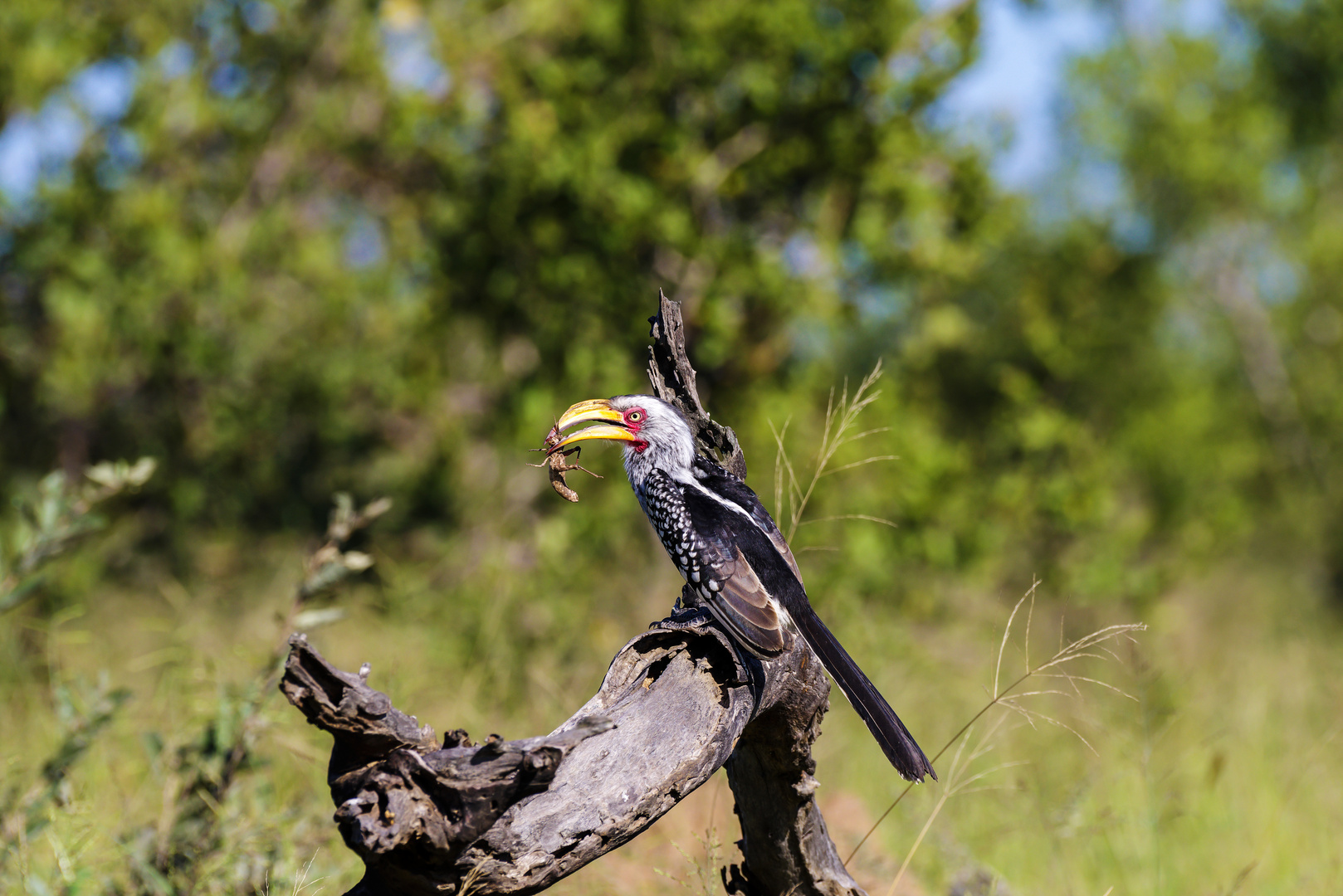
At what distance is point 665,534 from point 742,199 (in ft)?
13.3

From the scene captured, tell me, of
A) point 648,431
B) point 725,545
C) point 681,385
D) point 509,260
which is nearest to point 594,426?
point 648,431

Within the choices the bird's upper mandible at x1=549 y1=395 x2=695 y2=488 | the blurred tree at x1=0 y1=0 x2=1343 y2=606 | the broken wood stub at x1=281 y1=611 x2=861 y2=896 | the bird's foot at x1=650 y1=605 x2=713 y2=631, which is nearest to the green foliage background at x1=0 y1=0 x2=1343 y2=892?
the blurred tree at x1=0 y1=0 x2=1343 y2=606

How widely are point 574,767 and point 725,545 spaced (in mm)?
751

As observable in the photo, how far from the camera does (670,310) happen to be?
2652mm

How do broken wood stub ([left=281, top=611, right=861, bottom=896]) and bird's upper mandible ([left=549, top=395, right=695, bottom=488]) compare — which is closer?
broken wood stub ([left=281, top=611, right=861, bottom=896])

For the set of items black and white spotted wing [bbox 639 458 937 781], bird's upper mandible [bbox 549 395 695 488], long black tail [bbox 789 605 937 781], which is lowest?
long black tail [bbox 789 605 937 781]

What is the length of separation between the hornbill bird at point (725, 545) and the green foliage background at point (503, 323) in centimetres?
158

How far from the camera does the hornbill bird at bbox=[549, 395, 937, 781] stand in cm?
244

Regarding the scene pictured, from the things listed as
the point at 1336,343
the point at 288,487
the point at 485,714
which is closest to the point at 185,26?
the point at 288,487

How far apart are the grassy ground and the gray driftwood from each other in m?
0.31

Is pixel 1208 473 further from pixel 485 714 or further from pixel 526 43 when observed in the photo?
pixel 485 714

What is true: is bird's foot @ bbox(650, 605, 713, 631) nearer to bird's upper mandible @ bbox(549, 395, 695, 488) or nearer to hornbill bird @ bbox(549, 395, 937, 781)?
hornbill bird @ bbox(549, 395, 937, 781)

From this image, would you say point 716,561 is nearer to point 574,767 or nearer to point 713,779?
point 574,767

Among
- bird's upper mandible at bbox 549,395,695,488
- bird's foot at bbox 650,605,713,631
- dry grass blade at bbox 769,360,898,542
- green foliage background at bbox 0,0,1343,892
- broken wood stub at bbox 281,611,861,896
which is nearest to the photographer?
broken wood stub at bbox 281,611,861,896
